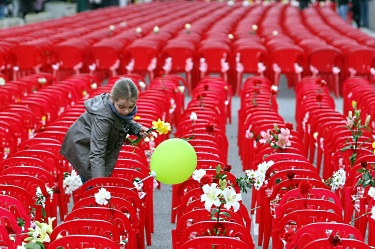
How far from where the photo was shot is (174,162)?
19.2 feet

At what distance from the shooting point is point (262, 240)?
6.66 m

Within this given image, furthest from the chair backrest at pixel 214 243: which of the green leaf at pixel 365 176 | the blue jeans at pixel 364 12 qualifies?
the blue jeans at pixel 364 12

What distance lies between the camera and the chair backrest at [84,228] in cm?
464

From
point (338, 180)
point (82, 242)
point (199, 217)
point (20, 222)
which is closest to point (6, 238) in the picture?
point (20, 222)

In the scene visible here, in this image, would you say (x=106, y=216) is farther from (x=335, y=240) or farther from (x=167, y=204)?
(x=167, y=204)

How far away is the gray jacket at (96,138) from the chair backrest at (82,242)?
1.63m

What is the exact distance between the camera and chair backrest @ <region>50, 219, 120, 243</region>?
15.2 ft

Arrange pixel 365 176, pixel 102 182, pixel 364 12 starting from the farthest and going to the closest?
pixel 364 12 → pixel 365 176 → pixel 102 182

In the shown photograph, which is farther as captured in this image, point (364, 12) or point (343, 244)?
point (364, 12)

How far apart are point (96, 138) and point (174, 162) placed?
67cm

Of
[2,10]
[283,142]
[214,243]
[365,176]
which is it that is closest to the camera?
[214,243]

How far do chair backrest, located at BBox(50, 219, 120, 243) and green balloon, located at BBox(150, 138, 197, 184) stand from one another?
1.24m

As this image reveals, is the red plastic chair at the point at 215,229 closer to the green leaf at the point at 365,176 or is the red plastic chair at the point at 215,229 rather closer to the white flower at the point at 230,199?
the white flower at the point at 230,199

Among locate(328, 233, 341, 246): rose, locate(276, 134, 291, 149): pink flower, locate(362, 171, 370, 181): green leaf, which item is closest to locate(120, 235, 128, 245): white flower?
locate(328, 233, 341, 246): rose
